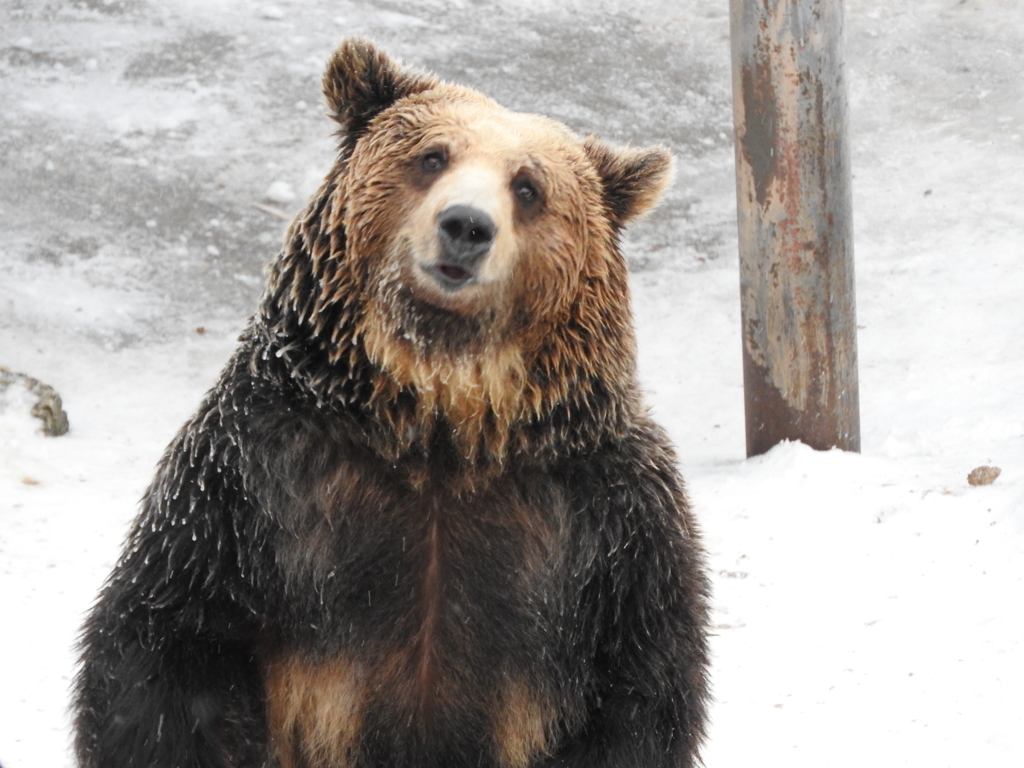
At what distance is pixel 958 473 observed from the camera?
6340mm

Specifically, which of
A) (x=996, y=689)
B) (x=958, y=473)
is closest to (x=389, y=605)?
(x=996, y=689)

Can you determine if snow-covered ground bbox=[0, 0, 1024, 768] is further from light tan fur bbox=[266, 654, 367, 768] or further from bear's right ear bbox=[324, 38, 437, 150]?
bear's right ear bbox=[324, 38, 437, 150]

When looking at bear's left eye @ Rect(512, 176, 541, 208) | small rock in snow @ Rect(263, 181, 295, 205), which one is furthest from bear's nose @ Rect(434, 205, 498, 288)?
small rock in snow @ Rect(263, 181, 295, 205)

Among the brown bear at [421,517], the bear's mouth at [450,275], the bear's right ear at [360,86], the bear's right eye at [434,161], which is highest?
the bear's right ear at [360,86]

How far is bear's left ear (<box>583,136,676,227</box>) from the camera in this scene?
12.6 ft

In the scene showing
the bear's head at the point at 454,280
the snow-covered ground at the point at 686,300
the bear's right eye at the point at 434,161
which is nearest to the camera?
the bear's head at the point at 454,280

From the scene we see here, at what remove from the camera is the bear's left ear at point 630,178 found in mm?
3828

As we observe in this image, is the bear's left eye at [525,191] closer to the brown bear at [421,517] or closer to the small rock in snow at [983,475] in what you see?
the brown bear at [421,517]

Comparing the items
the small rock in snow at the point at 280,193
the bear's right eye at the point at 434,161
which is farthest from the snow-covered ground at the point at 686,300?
the bear's right eye at the point at 434,161

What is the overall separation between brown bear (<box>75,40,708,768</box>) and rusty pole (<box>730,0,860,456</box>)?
325 cm

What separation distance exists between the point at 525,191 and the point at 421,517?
0.87 meters

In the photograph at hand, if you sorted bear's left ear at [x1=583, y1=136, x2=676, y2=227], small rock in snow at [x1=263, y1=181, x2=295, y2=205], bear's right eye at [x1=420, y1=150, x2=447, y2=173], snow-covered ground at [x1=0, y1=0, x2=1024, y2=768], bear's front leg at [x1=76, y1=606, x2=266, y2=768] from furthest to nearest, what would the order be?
small rock in snow at [x1=263, y1=181, x2=295, y2=205] < snow-covered ground at [x1=0, y1=0, x2=1024, y2=768] < bear's left ear at [x1=583, y1=136, x2=676, y2=227] < bear's right eye at [x1=420, y1=150, x2=447, y2=173] < bear's front leg at [x1=76, y1=606, x2=266, y2=768]

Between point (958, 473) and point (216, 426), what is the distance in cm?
407

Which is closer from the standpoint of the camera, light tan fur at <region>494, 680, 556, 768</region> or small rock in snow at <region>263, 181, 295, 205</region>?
light tan fur at <region>494, 680, 556, 768</region>
